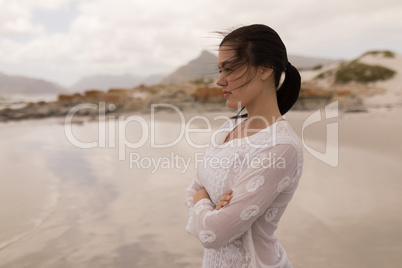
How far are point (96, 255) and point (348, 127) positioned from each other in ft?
24.4

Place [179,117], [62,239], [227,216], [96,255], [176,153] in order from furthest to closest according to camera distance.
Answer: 1. [179,117]
2. [176,153]
3. [62,239]
4. [96,255]
5. [227,216]

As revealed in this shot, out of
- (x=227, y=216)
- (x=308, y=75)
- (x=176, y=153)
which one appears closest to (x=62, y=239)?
(x=227, y=216)

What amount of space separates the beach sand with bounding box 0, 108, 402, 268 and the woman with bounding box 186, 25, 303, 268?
72.9 inches

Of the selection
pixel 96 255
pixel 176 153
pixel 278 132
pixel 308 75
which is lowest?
pixel 96 255

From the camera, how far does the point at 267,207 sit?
120 cm

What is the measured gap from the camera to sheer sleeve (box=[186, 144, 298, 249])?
→ 1.15m

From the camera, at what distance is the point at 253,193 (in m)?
1.15

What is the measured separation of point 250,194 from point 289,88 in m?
0.58

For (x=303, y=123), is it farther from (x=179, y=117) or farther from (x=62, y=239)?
(x=62, y=239)

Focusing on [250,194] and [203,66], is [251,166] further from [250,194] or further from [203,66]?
[203,66]

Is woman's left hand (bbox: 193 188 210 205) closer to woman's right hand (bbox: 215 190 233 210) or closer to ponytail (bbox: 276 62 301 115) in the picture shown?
woman's right hand (bbox: 215 190 233 210)

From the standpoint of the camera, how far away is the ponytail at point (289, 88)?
144cm

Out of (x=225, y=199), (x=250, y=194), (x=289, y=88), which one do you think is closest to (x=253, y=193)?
(x=250, y=194)

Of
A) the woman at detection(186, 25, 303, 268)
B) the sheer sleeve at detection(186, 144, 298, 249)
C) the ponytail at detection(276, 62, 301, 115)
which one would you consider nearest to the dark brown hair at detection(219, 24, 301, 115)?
the woman at detection(186, 25, 303, 268)
